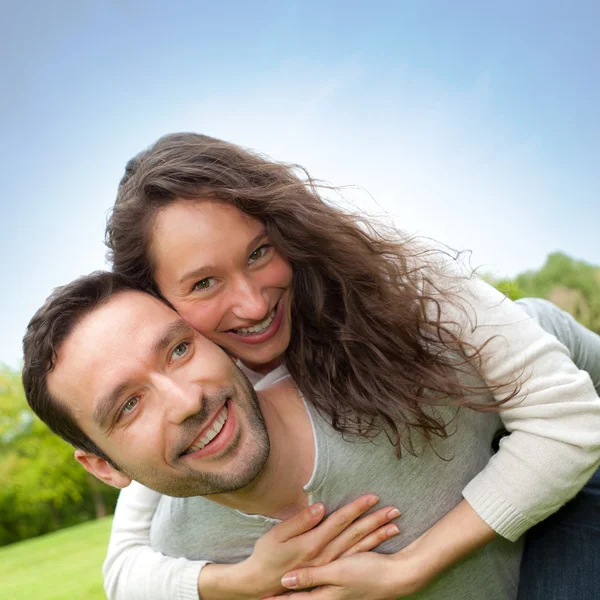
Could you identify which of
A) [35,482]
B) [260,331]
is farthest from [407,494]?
[35,482]

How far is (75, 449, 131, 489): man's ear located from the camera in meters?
2.79

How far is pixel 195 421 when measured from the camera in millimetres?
2477

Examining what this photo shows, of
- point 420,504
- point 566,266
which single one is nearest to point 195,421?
point 420,504

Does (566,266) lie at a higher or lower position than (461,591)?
lower

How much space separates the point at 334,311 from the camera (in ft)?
9.66

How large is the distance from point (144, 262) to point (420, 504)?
1.50 metres

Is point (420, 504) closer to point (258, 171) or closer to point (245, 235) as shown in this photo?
point (245, 235)

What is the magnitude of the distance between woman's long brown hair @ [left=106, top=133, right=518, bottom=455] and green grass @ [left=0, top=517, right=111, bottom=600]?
6.16 m

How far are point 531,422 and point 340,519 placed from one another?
32.5 inches

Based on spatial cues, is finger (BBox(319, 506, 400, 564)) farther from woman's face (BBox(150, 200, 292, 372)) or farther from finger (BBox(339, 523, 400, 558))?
woman's face (BBox(150, 200, 292, 372))

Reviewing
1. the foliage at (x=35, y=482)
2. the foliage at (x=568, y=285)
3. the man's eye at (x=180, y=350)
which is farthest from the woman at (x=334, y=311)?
the foliage at (x=35, y=482)

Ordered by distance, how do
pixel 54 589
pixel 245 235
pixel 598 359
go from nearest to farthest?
pixel 245 235 → pixel 598 359 → pixel 54 589

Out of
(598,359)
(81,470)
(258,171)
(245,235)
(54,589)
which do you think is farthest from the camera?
(81,470)

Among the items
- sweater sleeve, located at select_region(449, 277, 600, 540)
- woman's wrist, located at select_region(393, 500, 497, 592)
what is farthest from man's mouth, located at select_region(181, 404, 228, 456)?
sweater sleeve, located at select_region(449, 277, 600, 540)
